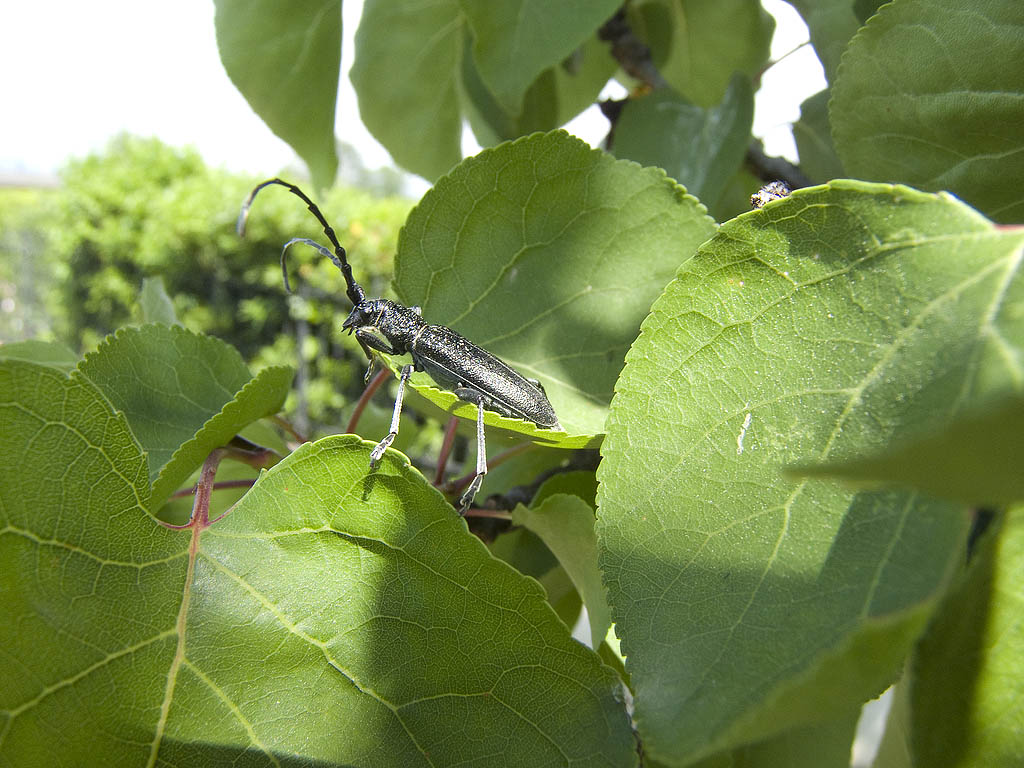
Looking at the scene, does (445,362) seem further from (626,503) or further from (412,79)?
(412,79)

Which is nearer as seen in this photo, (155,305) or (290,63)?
(155,305)

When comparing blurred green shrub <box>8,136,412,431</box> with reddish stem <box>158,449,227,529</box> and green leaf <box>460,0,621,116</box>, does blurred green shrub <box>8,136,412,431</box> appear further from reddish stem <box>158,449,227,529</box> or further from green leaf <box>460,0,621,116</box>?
reddish stem <box>158,449,227,529</box>

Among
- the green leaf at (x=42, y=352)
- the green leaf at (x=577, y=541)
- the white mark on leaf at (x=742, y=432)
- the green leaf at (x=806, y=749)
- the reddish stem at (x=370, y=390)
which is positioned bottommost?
the green leaf at (x=806, y=749)

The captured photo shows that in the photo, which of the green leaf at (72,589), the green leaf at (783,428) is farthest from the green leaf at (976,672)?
the green leaf at (72,589)

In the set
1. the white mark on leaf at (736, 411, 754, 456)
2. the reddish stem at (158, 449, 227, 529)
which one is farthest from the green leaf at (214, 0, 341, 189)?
the white mark on leaf at (736, 411, 754, 456)

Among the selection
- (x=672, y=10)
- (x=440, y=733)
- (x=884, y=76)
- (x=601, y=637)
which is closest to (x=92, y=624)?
(x=440, y=733)

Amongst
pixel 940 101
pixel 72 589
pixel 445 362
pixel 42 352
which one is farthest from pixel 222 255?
pixel 940 101

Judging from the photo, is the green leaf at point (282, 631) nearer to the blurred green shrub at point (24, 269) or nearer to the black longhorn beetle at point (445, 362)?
the black longhorn beetle at point (445, 362)
